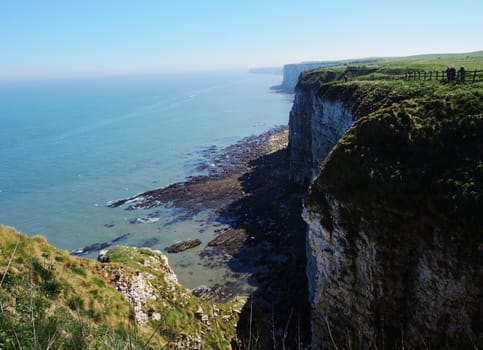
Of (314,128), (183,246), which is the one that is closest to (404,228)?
(183,246)

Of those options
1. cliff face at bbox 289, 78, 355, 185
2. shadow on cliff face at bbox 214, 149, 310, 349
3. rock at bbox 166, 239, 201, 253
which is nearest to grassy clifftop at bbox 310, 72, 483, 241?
shadow on cliff face at bbox 214, 149, 310, 349

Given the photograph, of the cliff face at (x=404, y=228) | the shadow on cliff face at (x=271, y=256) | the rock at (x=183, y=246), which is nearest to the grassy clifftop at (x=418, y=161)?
the cliff face at (x=404, y=228)

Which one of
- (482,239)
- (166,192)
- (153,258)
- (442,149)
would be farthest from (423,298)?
(166,192)

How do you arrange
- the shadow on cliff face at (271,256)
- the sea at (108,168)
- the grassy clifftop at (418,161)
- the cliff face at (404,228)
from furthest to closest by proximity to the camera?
the sea at (108,168) < the shadow on cliff face at (271,256) < the grassy clifftop at (418,161) < the cliff face at (404,228)

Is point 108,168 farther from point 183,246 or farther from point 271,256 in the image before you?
point 271,256

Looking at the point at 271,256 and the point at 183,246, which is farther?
the point at 183,246

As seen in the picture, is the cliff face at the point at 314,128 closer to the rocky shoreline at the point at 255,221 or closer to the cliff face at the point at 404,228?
the rocky shoreline at the point at 255,221
